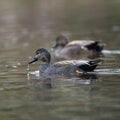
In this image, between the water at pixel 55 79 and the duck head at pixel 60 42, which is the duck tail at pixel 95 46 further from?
the duck head at pixel 60 42

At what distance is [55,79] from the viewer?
16.9 metres

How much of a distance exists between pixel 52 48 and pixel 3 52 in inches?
86.9

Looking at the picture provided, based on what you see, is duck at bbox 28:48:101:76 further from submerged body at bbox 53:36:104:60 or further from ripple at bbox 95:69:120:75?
submerged body at bbox 53:36:104:60

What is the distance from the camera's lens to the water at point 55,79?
12789 mm

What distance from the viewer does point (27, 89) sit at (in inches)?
606

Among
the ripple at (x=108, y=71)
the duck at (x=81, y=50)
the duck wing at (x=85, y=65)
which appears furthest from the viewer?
the duck at (x=81, y=50)

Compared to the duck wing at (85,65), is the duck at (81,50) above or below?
above

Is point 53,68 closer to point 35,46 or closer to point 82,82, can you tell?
point 82,82

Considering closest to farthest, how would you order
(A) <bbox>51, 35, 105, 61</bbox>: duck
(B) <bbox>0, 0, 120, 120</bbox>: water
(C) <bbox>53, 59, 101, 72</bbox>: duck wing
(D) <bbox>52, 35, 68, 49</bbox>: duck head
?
(B) <bbox>0, 0, 120, 120</bbox>: water → (C) <bbox>53, 59, 101, 72</bbox>: duck wing → (A) <bbox>51, 35, 105, 61</bbox>: duck → (D) <bbox>52, 35, 68, 49</bbox>: duck head

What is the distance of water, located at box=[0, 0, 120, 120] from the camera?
12.8 m

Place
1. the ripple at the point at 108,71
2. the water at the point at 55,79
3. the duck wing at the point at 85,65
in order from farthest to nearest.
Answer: the duck wing at the point at 85,65 → the ripple at the point at 108,71 → the water at the point at 55,79

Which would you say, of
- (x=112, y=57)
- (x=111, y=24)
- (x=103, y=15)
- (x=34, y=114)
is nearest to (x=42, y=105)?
(x=34, y=114)

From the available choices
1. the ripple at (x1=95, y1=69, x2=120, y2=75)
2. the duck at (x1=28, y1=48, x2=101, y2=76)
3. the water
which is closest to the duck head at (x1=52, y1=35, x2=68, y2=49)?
the water

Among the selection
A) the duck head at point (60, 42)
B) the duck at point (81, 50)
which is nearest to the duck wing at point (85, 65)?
the duck at point (81, 50)
